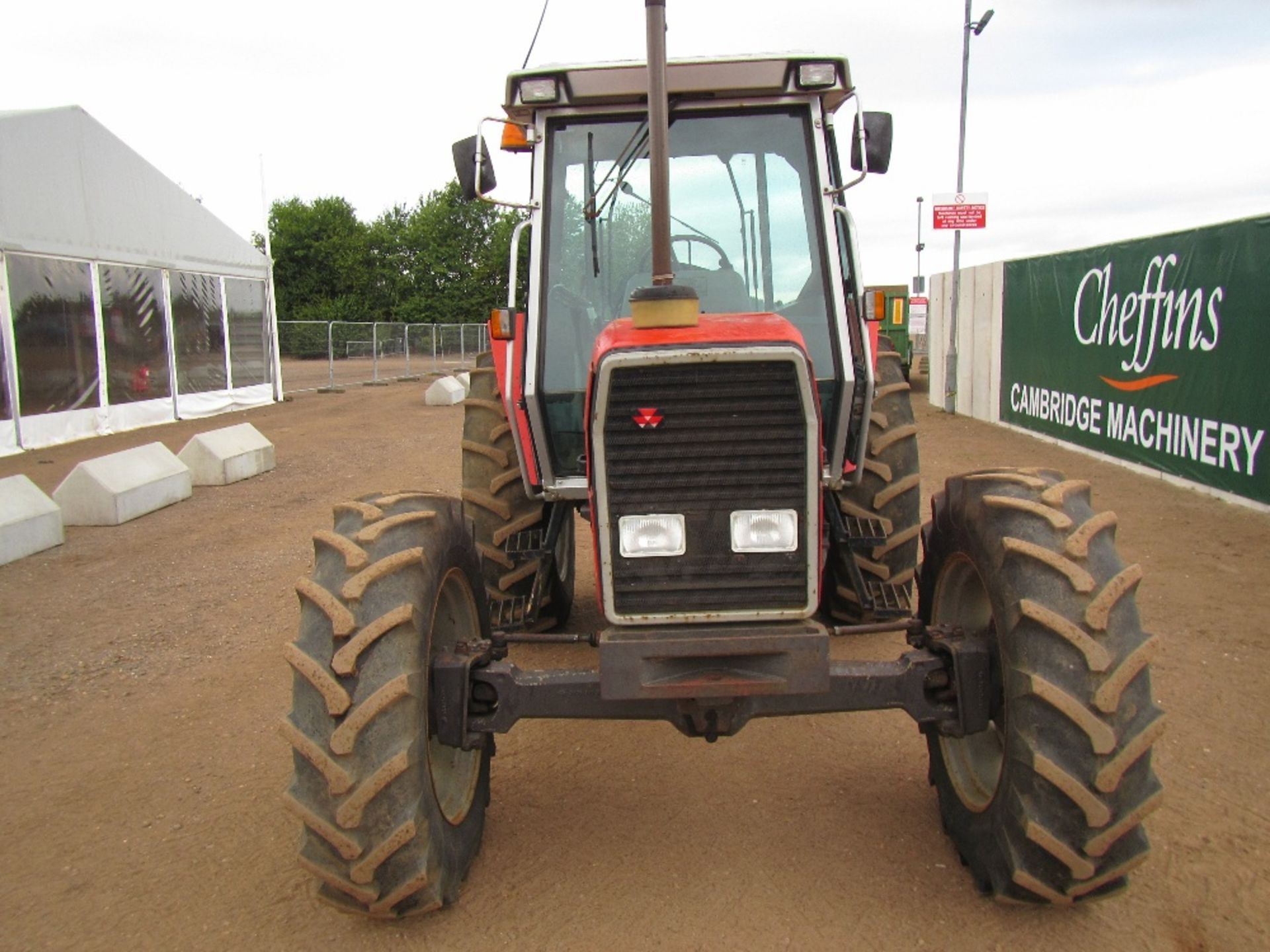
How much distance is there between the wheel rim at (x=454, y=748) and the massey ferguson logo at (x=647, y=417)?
0.84 metres

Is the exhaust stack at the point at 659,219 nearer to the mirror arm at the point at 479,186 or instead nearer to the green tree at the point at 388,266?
the mirror arm at the point at 479,186

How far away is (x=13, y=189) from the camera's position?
43.9 feet

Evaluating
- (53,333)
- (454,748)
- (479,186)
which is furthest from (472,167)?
(53,333)

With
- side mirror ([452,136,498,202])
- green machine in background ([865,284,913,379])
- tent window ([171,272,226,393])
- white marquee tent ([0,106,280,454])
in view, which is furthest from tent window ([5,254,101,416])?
green machine in background ([865,284,913,379])

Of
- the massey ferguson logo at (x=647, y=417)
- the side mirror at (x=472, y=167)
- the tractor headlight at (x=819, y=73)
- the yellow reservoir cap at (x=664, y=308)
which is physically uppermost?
the tractor headlight at (x=819, y=73)

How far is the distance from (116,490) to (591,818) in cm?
728

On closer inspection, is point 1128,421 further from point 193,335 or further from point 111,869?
point 193,335

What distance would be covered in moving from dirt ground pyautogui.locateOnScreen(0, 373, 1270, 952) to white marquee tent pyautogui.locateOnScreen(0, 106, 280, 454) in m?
9.05

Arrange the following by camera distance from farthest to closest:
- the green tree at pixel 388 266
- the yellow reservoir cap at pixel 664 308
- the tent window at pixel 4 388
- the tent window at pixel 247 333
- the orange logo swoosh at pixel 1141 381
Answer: the green tree at pixel 388 266 → the tent window at pixel 247 333 → the tent window at pixel 4 388 → the orange logo swoosh at pixel 1141 381 → the yellow reservoir cap at pixel 664 308

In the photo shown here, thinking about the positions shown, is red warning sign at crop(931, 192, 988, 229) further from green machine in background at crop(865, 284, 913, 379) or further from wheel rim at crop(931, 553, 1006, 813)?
wheel rim at crop(931, 553, 1006, 813)

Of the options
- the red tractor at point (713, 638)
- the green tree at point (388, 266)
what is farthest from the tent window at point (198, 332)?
the green tree at point (388, 266)

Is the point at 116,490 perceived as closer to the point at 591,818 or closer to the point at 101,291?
the point at 591,818

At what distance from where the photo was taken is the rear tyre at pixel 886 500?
4.96 meters

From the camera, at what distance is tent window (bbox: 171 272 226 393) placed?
698 inches
